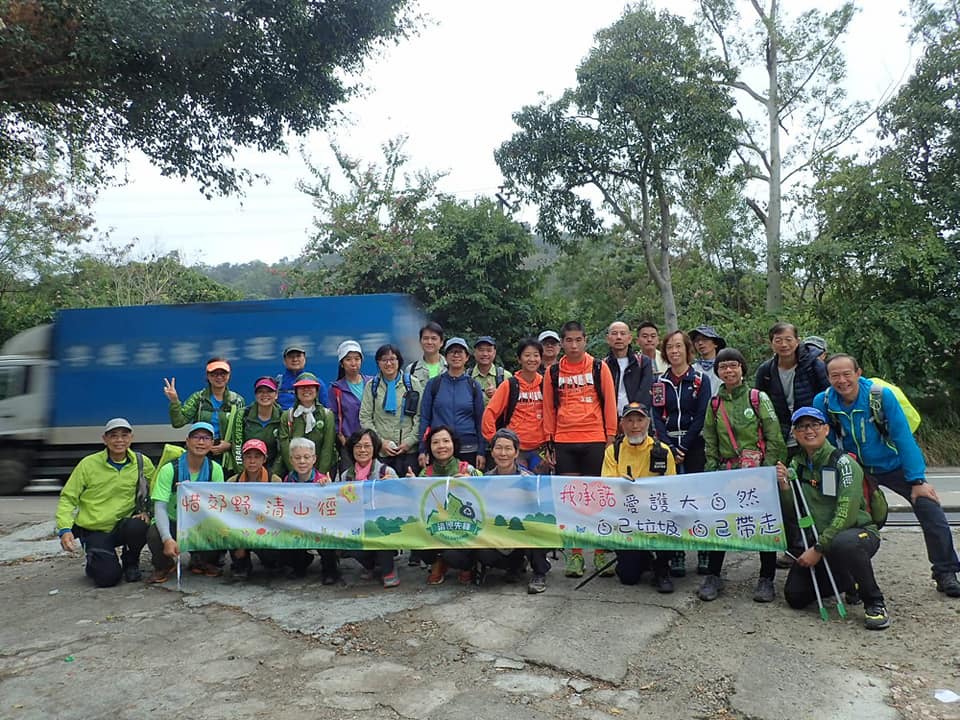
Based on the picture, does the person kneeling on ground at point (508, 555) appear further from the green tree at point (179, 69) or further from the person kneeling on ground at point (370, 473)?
the green tree at point (179, 69)

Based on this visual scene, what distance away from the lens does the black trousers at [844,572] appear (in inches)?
175

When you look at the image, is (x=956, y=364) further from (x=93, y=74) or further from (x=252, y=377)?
(x=93, y=74)

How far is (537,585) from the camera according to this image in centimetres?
521

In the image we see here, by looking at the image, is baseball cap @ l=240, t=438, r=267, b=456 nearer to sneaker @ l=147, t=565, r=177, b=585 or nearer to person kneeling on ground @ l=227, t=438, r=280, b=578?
person kneeling on ground @ l=227, t=438, r=280, b=578

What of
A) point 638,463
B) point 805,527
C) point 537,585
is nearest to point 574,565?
point 537,585

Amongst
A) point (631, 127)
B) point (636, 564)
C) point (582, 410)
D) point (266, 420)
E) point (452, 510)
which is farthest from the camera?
point (631, 127)

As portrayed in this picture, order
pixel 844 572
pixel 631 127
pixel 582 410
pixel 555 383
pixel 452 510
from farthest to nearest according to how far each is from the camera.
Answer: pixel 631 127, pixel 555 383, pixel 582 410, pixel 452 510, pixel 844 572

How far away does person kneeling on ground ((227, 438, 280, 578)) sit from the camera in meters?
5.85

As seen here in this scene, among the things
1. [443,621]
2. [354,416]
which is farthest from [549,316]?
[443,621]

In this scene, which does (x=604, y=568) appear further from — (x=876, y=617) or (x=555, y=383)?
(x=876, y=617)

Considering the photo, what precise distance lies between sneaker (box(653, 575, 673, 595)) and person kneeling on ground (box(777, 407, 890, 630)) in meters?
0.74

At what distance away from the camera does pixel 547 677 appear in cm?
391

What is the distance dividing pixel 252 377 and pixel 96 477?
612cm

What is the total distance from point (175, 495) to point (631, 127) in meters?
14.3
